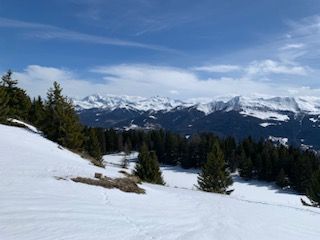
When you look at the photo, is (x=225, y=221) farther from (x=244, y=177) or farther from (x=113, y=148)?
(x=113, y=148)

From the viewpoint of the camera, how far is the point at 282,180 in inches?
4289

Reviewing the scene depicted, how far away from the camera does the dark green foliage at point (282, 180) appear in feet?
356

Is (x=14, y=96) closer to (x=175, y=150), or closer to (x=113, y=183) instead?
(x=113, y=183)

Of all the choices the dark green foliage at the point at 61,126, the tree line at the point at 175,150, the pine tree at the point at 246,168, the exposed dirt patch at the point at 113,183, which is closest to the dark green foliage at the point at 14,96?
the tree line at the point at 175,150

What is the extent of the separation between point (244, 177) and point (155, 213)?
102636 mm

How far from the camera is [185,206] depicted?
73.0 ft

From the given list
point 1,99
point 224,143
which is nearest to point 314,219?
point 1,99

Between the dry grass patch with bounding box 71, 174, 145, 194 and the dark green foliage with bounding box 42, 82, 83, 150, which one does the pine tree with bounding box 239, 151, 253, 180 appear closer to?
the dark green foliage with bounding box 42, 82, 83, 150

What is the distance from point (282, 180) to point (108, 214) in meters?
99.5

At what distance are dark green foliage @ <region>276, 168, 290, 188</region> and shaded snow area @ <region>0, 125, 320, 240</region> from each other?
274 ft

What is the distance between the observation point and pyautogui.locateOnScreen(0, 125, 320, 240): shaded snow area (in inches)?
527

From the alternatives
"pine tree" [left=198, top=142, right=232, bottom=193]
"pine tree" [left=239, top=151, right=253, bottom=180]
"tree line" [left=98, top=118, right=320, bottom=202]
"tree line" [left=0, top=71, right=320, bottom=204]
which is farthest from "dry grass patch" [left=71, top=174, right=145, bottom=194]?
"pine tree" [left=239, top=151, right=253, bottom=180]

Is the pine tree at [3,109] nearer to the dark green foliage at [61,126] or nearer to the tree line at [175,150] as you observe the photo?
the tree line at [175,150]

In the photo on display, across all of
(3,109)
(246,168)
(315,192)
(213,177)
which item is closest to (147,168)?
(213,177)
